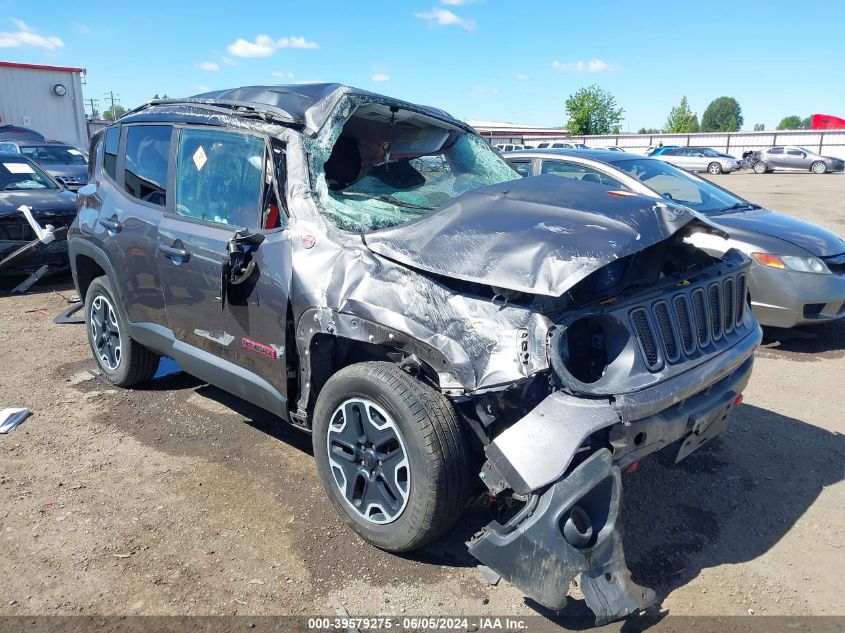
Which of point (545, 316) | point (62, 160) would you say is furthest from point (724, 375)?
point (62, 160)

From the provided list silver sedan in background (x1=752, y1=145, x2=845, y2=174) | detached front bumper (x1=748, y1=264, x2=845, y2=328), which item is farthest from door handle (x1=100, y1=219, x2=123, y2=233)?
silver sedan in background (x1=752, y1=145, x2=845, y2=174)

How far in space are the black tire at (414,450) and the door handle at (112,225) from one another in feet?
7.46

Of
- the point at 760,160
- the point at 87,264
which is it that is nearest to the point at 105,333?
the point at 87,264

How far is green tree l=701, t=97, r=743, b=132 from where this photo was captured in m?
123

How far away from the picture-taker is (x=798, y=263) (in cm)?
552

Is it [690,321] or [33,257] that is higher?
[690,321]

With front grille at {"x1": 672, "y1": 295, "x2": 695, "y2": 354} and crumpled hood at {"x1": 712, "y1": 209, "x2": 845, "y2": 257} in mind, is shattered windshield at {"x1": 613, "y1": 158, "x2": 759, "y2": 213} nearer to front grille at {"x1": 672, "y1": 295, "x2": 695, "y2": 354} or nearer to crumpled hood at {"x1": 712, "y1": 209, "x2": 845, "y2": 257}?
crumpled hood at {"x1": 712, "y1": 209, "x2": 845, "y2": 257}

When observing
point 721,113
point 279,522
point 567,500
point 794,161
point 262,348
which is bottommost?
point 279,522

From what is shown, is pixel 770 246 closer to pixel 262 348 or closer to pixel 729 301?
pixel 729 301

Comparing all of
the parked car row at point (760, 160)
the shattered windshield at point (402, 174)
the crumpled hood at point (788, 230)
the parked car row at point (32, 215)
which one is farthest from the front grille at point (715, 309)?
the parked car row at point (760, 160)

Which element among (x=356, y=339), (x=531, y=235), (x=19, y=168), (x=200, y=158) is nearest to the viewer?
(x=531, y=235)

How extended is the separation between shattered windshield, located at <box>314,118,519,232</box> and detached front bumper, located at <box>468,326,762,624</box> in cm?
133

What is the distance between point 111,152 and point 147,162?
0.64 metres

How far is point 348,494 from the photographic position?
3.00m
